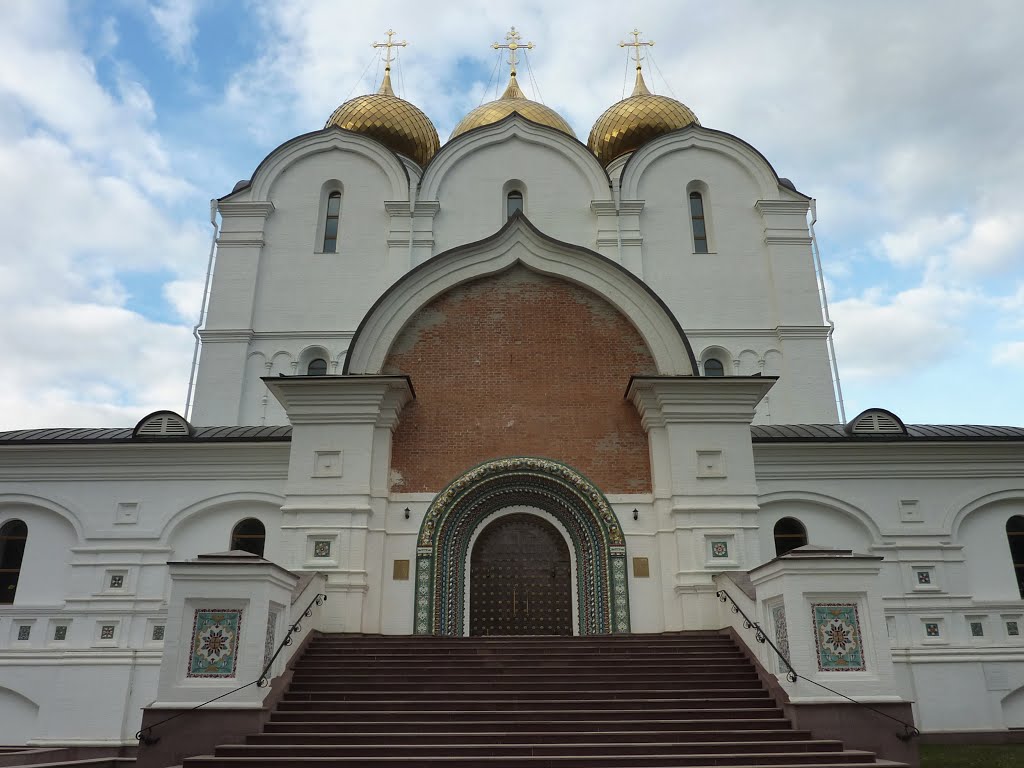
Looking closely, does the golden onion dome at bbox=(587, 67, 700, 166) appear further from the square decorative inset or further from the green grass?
the green grass

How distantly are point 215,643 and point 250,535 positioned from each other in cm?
481

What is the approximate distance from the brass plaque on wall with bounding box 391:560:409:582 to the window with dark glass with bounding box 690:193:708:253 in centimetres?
1037

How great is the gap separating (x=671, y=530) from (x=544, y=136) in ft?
36.4

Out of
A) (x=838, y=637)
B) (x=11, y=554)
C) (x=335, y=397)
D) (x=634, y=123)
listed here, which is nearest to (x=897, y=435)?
(x=838, y=637)

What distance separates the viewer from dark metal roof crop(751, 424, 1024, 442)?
12.6 meters

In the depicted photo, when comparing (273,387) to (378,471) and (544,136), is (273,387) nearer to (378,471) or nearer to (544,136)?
(378,471)

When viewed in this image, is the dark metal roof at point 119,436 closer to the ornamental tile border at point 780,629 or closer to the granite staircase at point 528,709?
the granite staircase at point 528,709

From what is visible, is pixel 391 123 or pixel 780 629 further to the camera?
pixel 391 123

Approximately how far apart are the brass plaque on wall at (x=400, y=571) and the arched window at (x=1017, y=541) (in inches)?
355

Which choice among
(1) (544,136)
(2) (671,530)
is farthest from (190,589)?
(1) (544,136)

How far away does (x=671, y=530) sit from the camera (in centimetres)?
1104

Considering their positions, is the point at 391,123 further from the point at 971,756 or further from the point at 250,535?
the point at 971,756

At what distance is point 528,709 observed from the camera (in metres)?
7.78

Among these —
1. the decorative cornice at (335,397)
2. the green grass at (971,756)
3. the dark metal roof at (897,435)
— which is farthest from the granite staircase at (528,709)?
the dark metal roof at (897,435)
